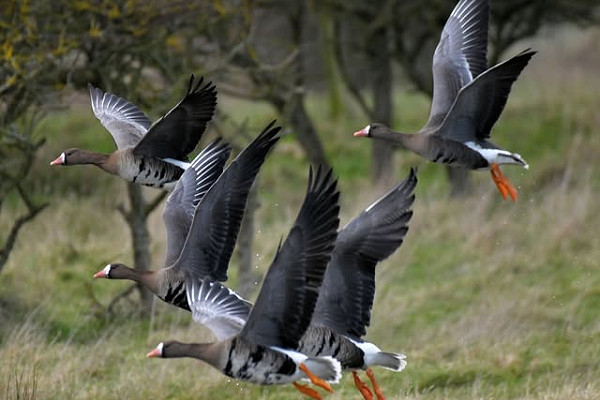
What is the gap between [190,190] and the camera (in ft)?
28.5

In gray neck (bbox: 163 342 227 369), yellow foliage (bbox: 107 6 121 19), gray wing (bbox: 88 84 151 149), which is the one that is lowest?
gray neck (bbox: 163 342 227 369)

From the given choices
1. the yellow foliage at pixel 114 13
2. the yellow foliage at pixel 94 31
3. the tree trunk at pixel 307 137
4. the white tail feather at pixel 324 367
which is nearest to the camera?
the white tail feather at pixel 324 367

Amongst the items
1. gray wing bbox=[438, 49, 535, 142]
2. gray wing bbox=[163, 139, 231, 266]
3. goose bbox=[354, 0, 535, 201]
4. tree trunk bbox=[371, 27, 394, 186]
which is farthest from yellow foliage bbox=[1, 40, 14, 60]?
tree trunk bbox=[371, 27, 394, 186]

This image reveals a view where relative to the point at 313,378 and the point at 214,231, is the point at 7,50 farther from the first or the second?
the point at 313,378

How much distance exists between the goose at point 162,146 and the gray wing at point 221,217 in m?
0.76

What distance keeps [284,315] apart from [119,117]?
3.28 metres

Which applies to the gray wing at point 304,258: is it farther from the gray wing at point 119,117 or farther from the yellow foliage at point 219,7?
the yellow foliage at point 219,7

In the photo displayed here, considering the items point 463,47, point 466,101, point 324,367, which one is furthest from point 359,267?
point 463,47

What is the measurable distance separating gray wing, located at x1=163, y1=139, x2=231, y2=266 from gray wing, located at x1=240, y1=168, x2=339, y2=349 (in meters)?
1.80

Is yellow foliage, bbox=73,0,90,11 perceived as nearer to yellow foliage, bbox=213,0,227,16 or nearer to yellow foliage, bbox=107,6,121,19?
yellow foliage, bbox=107,6,121,19

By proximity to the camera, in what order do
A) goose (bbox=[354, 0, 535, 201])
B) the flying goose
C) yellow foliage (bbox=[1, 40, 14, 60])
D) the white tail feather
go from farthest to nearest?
1. yellow foliage (bbox=[1, 40, 14, 60])
2. goose (bbox=[354, 0, 535, 201])
3. the flying goose
4. the white tail feather

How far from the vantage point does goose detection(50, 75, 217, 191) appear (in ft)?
27.2

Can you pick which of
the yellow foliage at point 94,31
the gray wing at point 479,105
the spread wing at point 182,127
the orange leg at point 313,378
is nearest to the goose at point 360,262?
the gray wing at point 479,105

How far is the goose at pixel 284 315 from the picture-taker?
6691mm
